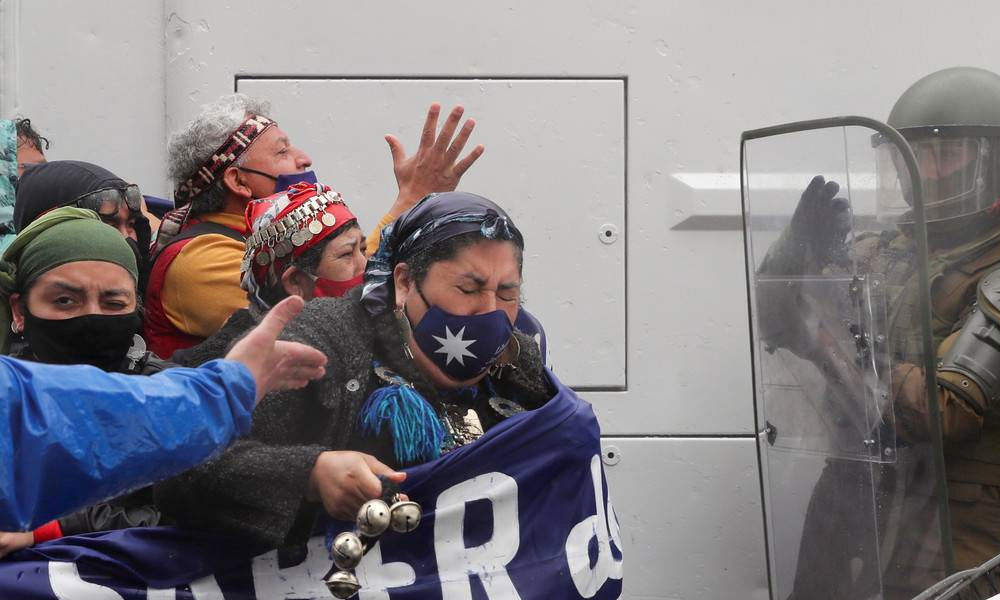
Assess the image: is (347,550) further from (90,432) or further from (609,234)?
(609,234)

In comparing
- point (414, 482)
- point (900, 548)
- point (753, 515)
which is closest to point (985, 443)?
point (900, 548)

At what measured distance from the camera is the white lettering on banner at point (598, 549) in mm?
2322

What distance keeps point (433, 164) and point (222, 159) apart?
56 cm

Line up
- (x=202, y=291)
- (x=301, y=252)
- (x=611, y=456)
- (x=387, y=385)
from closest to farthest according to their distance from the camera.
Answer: (x=387, y=385)
(x=301, y=252)
(x=202, y=291)
(x=611, y=456)

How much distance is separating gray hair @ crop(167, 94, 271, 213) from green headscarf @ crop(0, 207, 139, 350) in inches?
22.7

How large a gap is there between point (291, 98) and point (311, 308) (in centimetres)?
141

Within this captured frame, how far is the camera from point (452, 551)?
88.5 inches

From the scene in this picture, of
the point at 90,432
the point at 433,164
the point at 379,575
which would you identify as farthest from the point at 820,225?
the point at 90,432

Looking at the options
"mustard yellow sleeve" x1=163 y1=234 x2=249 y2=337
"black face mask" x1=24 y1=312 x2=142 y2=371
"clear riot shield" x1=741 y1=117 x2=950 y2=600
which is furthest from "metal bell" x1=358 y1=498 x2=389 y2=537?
"clear riot shield" x1=741 y1=117 x2=950 y2=600

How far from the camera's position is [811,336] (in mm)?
3127

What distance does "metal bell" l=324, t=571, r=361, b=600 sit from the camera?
210cm

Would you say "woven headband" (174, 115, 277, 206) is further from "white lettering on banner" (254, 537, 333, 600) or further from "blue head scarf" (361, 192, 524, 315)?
"white lettering on banner" (254, 537, 333, 600)

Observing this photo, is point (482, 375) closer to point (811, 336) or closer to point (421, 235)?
point (421, 235)

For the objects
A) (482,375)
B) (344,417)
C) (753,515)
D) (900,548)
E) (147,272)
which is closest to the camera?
(344,417)
